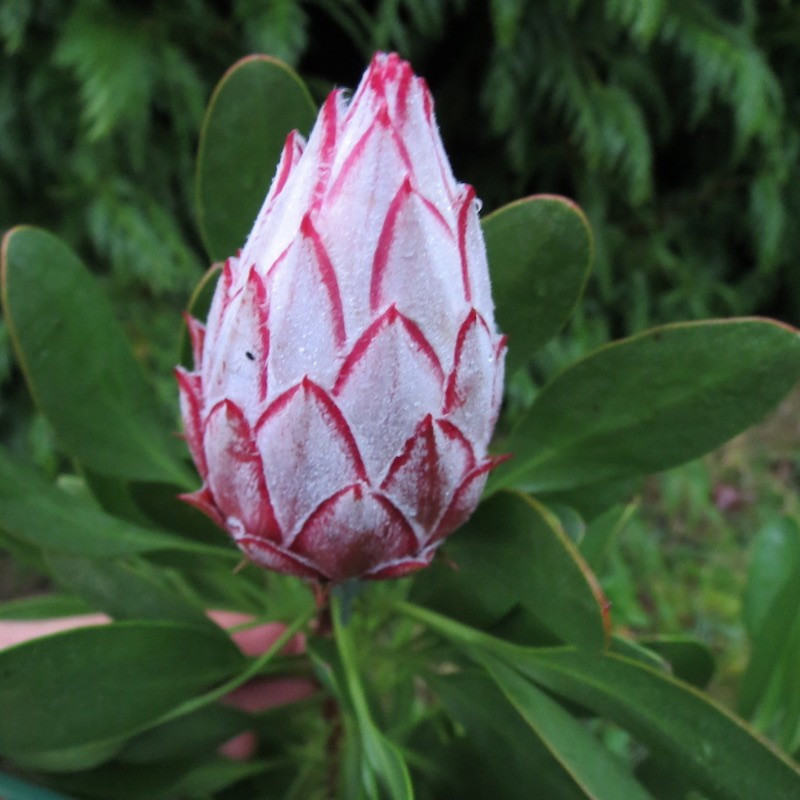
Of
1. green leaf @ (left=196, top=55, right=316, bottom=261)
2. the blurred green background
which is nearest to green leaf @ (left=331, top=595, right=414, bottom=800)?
green leaf @ (left=196, top=55, right=316, bottom=261)

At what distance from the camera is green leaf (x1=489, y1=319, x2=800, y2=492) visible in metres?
0.57

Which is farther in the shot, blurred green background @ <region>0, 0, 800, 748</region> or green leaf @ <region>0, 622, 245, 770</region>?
blurred green background @ <region>0, 0, 800, 748</region>

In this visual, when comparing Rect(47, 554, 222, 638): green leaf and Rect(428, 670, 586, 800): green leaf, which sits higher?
Rect(47, 554, 222, 638): green leaf

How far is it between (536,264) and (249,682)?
0.49 m

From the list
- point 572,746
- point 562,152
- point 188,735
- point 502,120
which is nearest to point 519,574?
point 572,746

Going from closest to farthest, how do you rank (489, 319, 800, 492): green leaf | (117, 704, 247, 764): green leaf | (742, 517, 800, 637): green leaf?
(489, 319, 800, 492): green leaf, (117, 704, 247, 764): green leaf, (742, 517, 800, 637): green leaf

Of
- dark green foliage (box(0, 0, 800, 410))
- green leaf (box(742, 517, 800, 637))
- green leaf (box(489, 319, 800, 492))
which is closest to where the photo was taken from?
green leaf (box(489, 319, 800, 492))

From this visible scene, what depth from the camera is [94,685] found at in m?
0.58

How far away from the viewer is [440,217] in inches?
18.5

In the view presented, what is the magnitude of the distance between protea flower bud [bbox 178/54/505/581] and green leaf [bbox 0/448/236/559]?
0.53 feet

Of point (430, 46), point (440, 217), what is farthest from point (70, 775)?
point (430, 46)

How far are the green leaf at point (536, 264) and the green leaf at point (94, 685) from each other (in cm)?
34

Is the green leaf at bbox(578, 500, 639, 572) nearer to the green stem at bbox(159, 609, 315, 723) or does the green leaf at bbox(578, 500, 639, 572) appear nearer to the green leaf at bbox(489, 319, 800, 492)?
the green leaf at bbox(489, 319, 800, 492)

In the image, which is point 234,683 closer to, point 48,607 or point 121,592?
point 121,592
